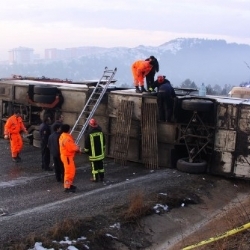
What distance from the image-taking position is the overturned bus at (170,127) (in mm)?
11523

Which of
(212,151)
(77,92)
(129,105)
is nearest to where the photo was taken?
(212,151)

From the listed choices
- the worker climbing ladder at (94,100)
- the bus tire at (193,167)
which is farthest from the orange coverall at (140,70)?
the bus tire at (193,167)

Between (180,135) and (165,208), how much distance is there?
3.43m

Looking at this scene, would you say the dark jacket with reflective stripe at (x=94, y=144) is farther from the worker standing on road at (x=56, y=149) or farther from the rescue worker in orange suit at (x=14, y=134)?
the rescue worker in orange suit at (x=14, y=134)

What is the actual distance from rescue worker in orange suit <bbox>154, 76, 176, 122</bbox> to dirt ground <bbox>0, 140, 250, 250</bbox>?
5.06ft

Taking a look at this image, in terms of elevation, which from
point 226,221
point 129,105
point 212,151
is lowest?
point 226,221

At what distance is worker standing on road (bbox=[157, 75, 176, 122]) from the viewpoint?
12.0 meters

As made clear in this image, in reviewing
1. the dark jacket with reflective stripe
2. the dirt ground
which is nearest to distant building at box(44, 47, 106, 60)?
the dirt ground

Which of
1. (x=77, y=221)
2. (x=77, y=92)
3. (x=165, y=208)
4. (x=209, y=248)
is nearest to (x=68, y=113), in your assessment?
(x=77, y=92)

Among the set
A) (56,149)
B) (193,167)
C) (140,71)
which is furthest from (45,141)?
(193,167)

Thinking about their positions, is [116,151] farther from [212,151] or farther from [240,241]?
[240,241]

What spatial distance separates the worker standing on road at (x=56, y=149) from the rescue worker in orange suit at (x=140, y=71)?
3.83 meters

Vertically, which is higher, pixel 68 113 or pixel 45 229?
pixel 68 113

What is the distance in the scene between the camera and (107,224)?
7957 mm
